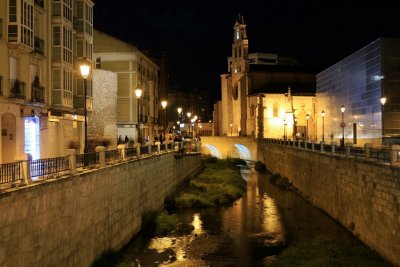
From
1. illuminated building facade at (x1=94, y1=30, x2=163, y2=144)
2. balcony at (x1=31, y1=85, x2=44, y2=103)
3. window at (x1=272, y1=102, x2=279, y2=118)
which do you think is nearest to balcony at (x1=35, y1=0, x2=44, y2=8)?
balcony at (x1=31, y1=85, x2=44, y2=103)

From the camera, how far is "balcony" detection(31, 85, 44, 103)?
25.6 metres

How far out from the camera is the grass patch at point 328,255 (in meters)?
17.9

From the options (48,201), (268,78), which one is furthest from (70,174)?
(268,78)

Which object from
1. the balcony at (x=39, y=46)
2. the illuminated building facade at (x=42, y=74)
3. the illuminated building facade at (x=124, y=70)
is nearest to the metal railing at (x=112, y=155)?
the illuminated building facade at (x=42, y=74)

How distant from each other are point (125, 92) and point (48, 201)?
1590 inches

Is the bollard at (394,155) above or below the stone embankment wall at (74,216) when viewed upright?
above

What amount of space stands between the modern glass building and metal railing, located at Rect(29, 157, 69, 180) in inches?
1087

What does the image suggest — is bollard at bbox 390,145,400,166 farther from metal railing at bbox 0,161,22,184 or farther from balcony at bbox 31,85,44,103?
balcony at bbox 31,85,44,103

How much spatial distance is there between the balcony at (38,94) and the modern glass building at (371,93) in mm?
22241

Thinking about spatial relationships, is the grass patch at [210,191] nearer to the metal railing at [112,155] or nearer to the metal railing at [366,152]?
the metal railing at [366,152]

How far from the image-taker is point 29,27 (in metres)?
24.0

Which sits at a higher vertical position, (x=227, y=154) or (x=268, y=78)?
(x=268, y=78)

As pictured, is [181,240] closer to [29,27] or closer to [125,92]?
[29,27]

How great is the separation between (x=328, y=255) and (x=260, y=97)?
7264 cm
